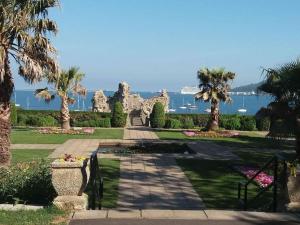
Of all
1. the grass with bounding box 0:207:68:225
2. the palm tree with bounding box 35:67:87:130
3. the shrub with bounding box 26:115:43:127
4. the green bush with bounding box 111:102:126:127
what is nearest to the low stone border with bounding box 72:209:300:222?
the grass with bounding box 0:207:68:225

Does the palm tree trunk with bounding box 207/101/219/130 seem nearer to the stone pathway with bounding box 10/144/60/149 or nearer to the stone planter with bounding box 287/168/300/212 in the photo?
the stone pathway with bounding box 10/144/60/149

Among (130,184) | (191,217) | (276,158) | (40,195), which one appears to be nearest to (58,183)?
(40,195)

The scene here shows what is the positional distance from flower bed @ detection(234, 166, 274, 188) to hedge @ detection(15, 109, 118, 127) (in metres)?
23.9

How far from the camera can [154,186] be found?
1446cm

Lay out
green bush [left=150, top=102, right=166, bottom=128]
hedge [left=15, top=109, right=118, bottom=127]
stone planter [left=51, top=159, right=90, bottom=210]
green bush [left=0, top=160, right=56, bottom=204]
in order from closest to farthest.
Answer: stone planter [left=51, top=159, right=90, bottom=210] → green bush [left=0, top=160, right=56, bottom=204] → hedge [left=15, top=109, right=118, bottom=127] → green bush [left=150, top=102, right=166, bottom=128]

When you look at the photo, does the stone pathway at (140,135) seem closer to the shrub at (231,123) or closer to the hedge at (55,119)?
the hedge at (55,119)

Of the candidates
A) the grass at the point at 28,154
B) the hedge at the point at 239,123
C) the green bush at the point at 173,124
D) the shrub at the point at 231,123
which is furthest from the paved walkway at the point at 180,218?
the green bush at the point at 173,124

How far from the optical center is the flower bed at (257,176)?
48.5ft

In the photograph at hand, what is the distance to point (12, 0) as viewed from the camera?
14734 millimetres

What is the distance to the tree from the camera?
16891 millimetres

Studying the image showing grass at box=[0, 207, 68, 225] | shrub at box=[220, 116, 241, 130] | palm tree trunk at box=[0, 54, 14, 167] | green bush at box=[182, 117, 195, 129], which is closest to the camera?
grass at box=[0, 207, 68, 225]

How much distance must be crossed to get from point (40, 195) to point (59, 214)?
1.97 meters

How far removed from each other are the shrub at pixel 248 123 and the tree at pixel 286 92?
70.8ft

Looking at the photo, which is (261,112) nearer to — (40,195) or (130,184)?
(130,184)
